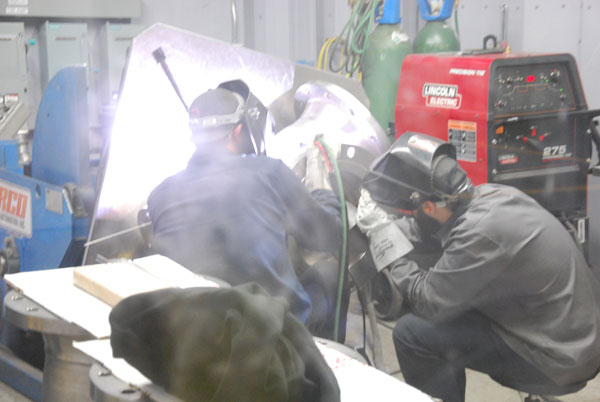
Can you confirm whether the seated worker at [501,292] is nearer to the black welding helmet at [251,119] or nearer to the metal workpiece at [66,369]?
the black welding helmet at [251,119]

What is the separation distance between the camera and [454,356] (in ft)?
5.03

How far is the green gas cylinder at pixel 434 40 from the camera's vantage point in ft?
7.98

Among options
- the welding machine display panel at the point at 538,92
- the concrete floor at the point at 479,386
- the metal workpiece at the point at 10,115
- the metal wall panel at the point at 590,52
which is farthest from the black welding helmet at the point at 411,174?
the metal workpiece at the point at 10,115

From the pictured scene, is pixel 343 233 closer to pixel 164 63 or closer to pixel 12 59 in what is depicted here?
pixel 164 63

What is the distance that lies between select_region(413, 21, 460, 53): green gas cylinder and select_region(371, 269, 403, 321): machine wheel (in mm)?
1120

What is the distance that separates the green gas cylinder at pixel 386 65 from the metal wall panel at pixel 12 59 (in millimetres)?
1250

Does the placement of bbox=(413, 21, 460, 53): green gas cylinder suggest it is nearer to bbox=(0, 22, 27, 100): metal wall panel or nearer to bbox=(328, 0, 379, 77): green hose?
bbox=(328, 0, 379, 77): green hose

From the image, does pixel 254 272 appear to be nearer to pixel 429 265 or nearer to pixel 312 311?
pixel 312 311

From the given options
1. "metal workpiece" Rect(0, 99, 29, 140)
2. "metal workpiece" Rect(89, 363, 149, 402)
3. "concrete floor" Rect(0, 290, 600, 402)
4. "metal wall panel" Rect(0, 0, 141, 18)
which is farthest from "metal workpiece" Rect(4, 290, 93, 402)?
"concrete floor" Rect(0, 290, 600, 402)

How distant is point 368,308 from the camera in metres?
1.37

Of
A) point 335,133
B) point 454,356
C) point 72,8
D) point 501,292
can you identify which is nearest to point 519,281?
point 501,292

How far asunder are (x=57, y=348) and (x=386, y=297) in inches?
32.0

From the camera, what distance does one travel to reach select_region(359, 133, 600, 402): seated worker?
1.31 metres

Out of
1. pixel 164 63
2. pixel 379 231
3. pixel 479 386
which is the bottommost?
pixel 479 386
